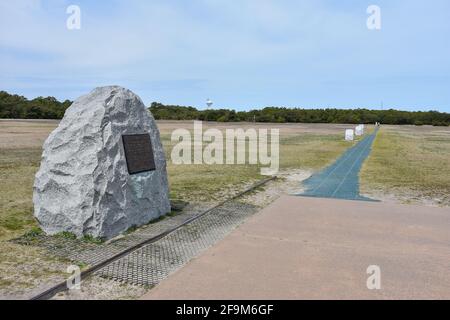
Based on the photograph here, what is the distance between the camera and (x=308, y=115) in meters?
107

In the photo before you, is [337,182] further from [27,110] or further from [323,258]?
[27,110]

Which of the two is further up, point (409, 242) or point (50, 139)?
point (50, 139)

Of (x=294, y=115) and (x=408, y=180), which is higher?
(x=294, y=115)

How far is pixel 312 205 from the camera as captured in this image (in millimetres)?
9617

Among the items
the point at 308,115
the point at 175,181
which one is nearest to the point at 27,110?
the point at 308,115

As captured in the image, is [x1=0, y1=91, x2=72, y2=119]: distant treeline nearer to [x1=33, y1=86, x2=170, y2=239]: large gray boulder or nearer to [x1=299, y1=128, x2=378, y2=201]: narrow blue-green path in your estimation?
[x1=299, y1=128, x2=378, y2=201]: narrow blue-green path

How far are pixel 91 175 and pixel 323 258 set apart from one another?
159 inches

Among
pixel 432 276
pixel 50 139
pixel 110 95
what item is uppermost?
pixel 110 95

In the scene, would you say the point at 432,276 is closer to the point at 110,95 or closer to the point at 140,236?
the point at 140,236

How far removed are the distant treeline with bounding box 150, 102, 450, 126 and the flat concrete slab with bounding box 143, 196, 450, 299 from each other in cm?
8717

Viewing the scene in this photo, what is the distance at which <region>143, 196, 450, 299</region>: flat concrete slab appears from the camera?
4.84 metres
